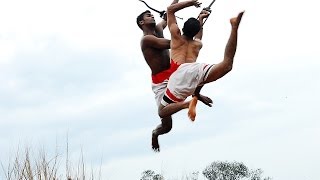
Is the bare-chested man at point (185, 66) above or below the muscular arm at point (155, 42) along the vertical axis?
below

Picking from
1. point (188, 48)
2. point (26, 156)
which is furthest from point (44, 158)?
point (188, 48)

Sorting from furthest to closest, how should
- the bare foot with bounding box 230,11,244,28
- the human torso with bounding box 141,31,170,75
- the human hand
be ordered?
the human torso with bounding box 141,31,170,75
the human hand
the bare foot with bounding box 230,11,244,28

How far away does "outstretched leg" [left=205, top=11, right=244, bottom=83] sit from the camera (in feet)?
25.0

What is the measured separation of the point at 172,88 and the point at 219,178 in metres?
35.9

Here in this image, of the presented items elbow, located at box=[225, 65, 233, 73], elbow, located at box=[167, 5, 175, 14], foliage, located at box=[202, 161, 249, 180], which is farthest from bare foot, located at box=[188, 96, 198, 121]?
foliage, located at box=[202, 161, 249, 180]

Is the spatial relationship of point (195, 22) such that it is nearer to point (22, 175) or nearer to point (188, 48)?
point (188, 48)

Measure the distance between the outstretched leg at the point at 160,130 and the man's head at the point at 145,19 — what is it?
138cm

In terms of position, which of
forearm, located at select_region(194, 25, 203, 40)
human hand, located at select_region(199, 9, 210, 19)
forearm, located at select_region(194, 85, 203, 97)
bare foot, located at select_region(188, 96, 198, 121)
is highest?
human hand, located at select_region(199, 9, 210, 19)

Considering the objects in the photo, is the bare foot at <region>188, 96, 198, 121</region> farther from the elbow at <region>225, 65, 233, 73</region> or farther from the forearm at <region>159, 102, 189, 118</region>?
the elbow at <region>225, 65, 233, 73</region>

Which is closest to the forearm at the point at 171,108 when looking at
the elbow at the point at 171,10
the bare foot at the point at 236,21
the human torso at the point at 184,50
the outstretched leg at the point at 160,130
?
the human torso at the point at 184,50

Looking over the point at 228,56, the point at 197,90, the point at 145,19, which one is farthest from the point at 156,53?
the point at 228,56

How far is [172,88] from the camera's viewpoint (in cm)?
894

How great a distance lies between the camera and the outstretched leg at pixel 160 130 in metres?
9.96

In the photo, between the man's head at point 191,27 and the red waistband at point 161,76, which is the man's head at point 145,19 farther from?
the man's head at point 191,27
